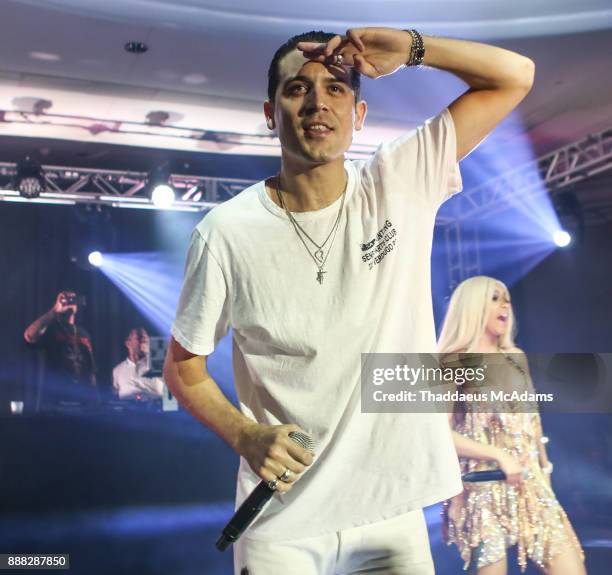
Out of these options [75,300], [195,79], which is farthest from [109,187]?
[195,79]

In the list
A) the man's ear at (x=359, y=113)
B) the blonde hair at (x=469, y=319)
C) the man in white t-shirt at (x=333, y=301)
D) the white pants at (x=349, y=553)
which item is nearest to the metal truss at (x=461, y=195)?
the blonde hair at (x=469, y=319)

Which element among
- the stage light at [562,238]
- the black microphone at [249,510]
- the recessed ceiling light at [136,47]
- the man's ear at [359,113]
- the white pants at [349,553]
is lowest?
the white pants at [349,553]

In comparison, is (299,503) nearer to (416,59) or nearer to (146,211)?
(416,59)

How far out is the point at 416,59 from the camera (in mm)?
1566

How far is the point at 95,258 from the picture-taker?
9.98 m

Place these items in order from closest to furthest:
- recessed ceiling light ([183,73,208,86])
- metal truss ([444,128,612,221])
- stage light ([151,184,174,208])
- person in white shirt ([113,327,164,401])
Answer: recessed ceiling light ([183,73,208,86]) < metal truss ([444,128,612,221]) < person in white shirt ([113,327,164,401]) < stage light ([151,184,174,208])

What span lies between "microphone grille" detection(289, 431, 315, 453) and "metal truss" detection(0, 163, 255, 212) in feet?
24.9

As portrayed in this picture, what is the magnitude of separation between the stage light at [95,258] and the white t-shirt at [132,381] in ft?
6.12

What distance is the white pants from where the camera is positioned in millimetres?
1492

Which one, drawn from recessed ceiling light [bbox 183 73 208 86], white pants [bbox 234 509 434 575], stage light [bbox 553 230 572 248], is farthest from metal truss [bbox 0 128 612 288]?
white pants [bbox 234 509 434 575]

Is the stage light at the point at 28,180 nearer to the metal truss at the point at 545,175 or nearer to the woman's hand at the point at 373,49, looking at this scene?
the metal truss at the point at 545,175

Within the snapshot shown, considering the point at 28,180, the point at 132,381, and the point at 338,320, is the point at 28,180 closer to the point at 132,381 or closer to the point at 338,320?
the point at 132,381

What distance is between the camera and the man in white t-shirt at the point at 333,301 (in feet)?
4.92

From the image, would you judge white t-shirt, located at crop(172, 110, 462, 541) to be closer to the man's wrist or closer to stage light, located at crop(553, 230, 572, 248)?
the man's wrist
